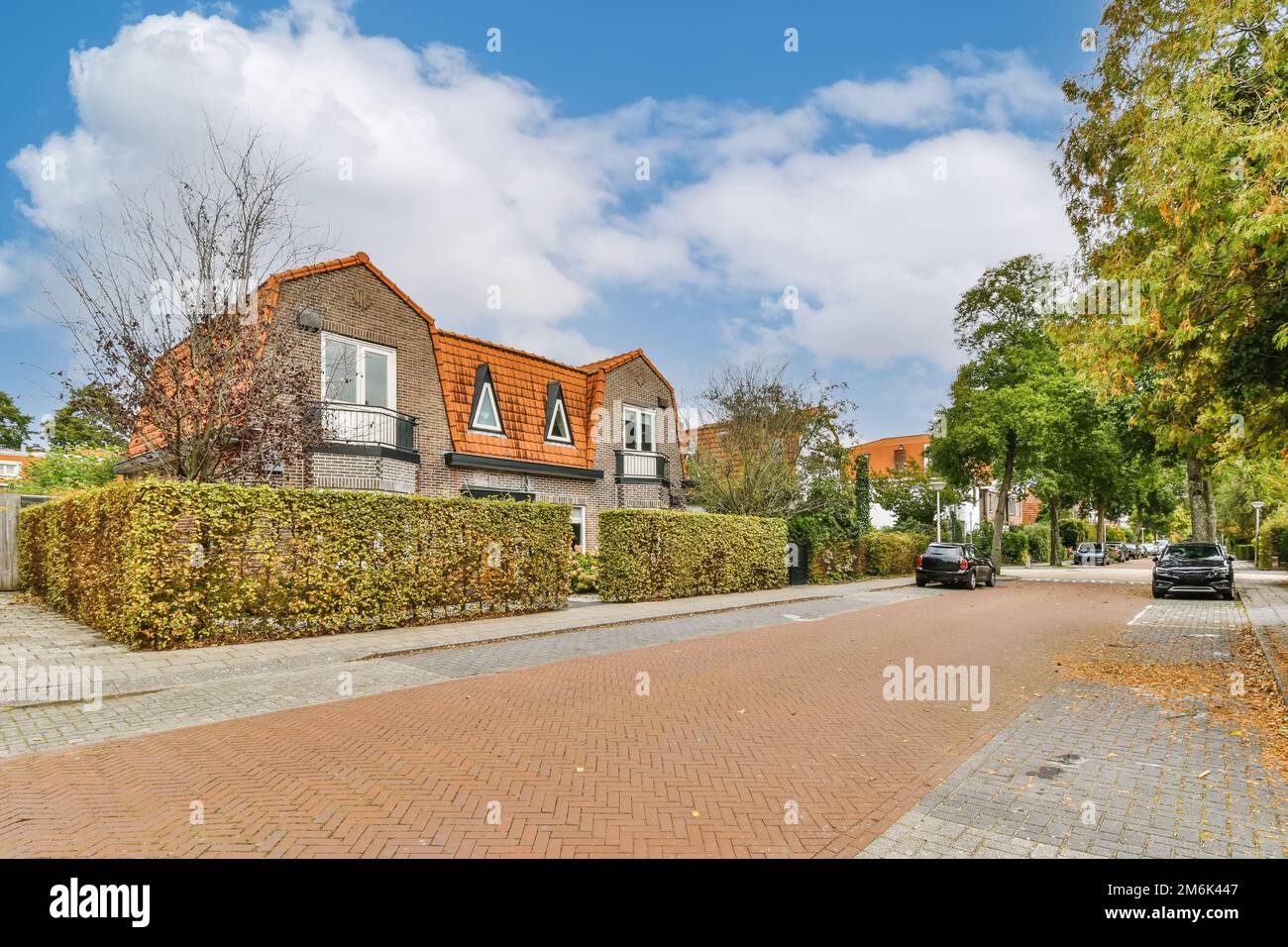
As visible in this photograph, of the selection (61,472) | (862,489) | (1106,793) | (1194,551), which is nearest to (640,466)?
(862,489)

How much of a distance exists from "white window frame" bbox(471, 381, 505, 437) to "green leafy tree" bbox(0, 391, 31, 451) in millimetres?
46217

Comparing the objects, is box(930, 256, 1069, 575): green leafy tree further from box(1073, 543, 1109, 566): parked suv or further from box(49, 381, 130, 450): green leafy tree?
box(49, 381, 130, 450): green leafy tree

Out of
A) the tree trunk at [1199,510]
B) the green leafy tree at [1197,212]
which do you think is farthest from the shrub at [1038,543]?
the green leafy tree at [1197,212]

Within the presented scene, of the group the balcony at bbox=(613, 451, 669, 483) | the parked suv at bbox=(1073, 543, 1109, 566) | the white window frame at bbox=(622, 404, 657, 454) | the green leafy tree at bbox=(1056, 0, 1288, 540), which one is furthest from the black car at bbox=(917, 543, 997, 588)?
the parked suv at bbox=(1073, 543, 1109, 566)

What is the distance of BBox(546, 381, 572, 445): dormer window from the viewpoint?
22.1 m

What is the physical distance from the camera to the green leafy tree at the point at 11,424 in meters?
48.9

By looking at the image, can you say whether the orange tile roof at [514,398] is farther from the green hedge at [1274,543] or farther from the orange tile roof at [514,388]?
the green hedge at [1274,543]

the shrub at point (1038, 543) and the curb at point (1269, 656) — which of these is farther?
the shrub at point (1038, 543)

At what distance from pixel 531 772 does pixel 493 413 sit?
16.2 meters

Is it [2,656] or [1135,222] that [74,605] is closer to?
[2,656]

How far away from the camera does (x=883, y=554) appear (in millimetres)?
28844

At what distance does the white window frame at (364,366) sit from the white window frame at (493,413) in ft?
7.97

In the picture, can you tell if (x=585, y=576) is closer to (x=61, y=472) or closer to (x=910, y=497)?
(x=61, y=472)

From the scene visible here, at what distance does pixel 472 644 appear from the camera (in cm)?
1126
